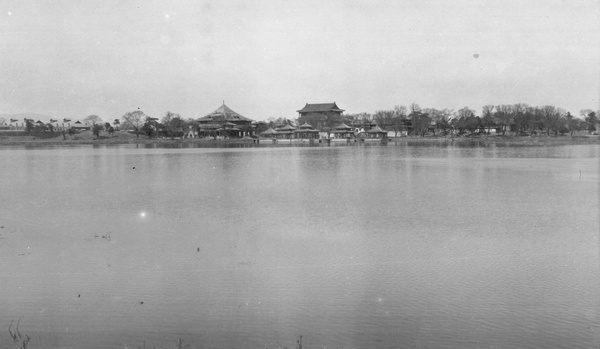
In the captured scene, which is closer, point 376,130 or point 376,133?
point 376,130

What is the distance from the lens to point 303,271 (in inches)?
248

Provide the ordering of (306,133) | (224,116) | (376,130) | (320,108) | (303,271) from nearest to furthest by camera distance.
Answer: (303,271), (306,133), (376,130), (224,116), (320,108)

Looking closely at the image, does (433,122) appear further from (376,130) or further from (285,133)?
(285,133)

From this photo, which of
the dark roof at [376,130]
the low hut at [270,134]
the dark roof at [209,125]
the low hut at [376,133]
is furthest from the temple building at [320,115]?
the dark roof at [209,125]

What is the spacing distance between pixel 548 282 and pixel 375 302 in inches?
83.6

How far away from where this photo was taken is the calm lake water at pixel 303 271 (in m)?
4.51

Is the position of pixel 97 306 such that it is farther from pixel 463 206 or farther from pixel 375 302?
pixel 463 206

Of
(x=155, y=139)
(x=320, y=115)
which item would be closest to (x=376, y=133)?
(x=320, y=115)

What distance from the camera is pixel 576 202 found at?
11.8 metres

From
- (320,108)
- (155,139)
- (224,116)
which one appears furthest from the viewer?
(320,108)

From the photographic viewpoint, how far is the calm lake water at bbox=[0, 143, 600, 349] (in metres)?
4.51

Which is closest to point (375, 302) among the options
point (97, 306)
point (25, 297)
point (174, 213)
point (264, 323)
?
point (264, 323)

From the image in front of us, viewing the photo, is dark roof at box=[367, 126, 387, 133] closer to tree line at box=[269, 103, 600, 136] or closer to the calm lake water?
tree line at box=[269, 103, 600, 136]

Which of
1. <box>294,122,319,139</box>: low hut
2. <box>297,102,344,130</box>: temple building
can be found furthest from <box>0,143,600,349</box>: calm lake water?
<box>297,102,344,130</box>: temple building
